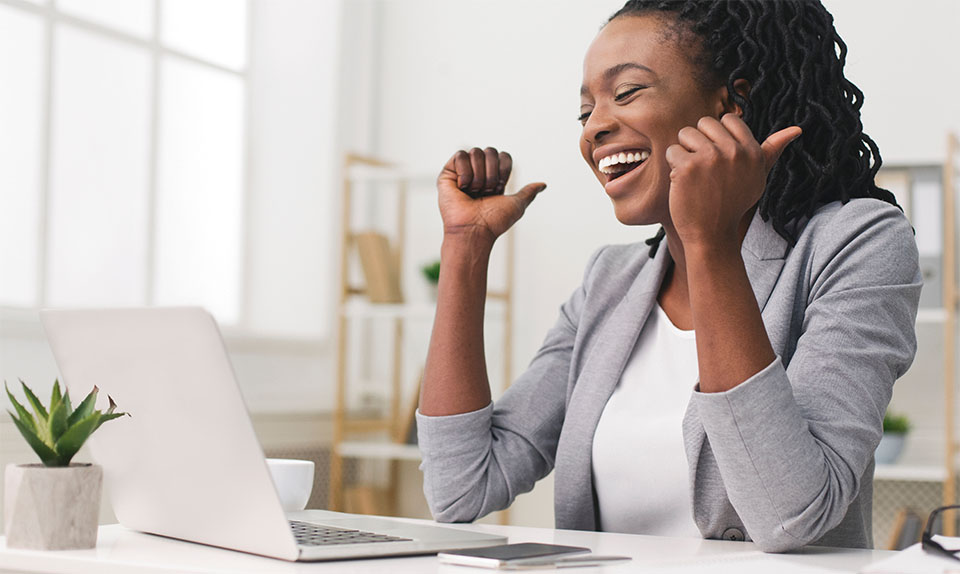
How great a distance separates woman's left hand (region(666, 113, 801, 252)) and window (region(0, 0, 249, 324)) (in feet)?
6.58

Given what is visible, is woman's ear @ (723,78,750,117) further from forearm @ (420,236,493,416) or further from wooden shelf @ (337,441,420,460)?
wooden shelf @ (337,441,420,460)

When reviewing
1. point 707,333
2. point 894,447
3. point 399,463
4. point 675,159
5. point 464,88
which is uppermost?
point 464,88

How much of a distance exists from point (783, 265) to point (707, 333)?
275mm

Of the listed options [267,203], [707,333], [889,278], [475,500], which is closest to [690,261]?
[707,333]

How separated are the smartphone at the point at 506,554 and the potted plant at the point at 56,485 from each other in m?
0.31

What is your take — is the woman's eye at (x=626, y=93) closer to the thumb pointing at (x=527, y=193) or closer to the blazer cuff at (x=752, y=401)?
the thumb pointing at (x=527, y=193)

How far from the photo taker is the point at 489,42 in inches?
141

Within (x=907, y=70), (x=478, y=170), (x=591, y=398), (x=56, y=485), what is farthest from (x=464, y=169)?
(x=907, y=70)

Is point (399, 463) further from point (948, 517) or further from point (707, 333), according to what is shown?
point (707, 333)

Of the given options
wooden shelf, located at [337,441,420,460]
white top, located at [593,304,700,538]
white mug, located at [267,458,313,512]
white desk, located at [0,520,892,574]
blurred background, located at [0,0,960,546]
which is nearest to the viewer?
white desk, located at [0,520,892,574]

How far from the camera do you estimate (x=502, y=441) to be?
1.40 meters

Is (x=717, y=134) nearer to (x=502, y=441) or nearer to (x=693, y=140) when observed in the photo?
(x=693, y=140)

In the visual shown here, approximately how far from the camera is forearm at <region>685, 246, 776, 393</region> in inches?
39.0

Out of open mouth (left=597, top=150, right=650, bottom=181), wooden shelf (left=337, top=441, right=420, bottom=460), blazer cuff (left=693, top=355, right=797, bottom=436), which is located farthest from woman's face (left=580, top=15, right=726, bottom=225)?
wooden shelf (left=337, top=441, right=420, bottom=460)
